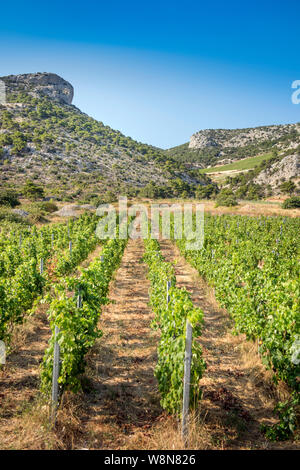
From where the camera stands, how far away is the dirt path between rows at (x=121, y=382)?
368 cm

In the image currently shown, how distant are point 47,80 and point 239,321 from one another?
10131 cm

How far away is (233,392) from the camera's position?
15.1ft

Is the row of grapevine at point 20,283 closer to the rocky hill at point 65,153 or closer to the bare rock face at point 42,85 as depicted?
the rocky hill at point 65,153

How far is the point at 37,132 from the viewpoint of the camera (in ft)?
191

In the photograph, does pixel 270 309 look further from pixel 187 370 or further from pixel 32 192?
pixel 32 192

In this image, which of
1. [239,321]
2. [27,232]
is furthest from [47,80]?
[239,321]

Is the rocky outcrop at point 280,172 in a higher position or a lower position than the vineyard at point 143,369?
higher

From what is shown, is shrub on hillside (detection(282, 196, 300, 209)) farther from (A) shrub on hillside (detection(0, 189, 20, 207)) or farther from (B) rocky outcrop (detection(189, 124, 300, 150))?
(B) rocky outcrop (detection(189, 124, 300, 150))

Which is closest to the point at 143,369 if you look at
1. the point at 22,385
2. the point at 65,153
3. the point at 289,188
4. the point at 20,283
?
the point at 22,385

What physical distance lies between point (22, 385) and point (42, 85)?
324ft

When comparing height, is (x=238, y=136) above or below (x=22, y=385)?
above

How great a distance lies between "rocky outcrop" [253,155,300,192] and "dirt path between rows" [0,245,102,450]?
66.3m

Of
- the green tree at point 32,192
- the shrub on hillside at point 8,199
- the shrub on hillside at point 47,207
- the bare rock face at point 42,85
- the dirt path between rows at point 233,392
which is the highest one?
the bare rock face at point 42,85

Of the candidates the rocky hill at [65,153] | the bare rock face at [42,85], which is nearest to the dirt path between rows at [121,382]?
the rocky hill at [65,153]
